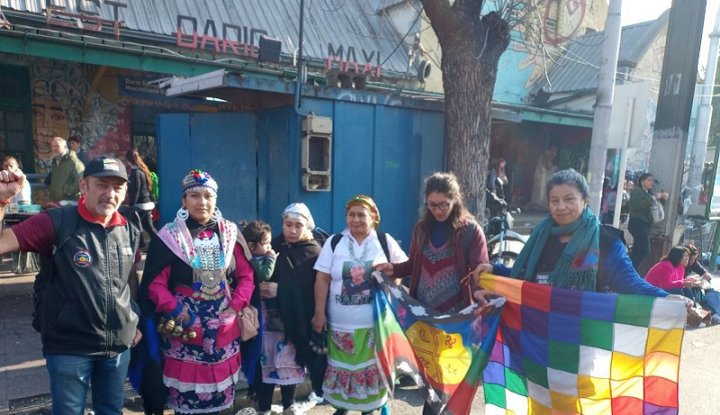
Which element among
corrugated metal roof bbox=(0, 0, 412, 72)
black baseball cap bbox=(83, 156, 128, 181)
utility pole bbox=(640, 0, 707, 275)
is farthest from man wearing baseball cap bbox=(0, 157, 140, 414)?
utility pole bbox=(640, 0, 707, 275)

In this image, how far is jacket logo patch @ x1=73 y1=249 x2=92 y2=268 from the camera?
7.73 feet

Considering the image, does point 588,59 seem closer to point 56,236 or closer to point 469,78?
point 469,78

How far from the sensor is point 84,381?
2457mm

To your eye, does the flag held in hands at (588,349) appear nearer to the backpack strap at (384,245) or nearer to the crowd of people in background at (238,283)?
the crowd of people in background at (238,283)

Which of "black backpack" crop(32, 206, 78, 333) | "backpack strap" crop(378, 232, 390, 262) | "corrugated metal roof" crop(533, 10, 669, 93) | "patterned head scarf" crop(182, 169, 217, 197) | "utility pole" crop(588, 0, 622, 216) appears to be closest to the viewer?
"black backpack" crop(32, 206, 78, 333)

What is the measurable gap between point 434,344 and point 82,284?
6.93 feet

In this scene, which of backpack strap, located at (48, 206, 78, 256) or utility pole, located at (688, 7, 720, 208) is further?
utility pole, located at (688, 7, 720, 208)

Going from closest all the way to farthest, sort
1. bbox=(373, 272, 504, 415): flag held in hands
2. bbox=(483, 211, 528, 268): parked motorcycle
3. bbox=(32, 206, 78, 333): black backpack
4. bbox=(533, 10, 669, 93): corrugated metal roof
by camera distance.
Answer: bbox=(32, 206, 78, 333): black backpack
bbox=(373, 272, 504, 415): flag held in hands
bbox=(483, 211, 528, 268): parked motorcycle
bbox=(533, 10, 669, 93): corrugated metal roof

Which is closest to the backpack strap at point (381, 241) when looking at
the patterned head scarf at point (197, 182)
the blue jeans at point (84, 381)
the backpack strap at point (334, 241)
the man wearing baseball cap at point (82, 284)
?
the backpack strap at point (334, 241)

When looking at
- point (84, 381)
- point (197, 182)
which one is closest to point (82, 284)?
point (84, 381)

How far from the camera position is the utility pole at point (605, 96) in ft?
18.2

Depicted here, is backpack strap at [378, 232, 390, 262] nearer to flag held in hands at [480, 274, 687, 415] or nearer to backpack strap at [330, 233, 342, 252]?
backpack strap at [330, 233, 342, 252]

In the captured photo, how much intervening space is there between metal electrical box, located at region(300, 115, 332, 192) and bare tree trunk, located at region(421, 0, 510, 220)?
5.08 ft

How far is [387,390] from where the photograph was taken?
3.24 m
